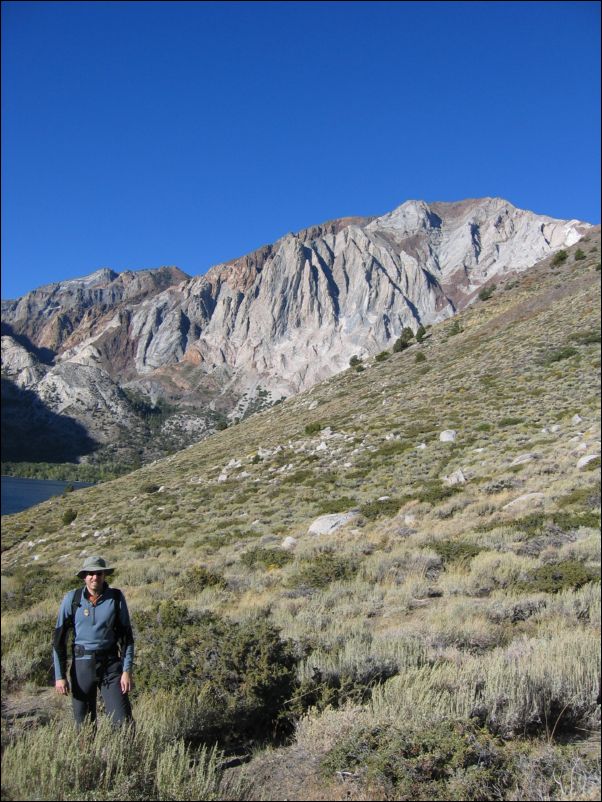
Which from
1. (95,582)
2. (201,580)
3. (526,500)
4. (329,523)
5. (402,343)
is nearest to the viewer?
(95,582)

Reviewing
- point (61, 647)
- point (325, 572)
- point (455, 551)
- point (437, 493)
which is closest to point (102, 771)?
point (61, 647)

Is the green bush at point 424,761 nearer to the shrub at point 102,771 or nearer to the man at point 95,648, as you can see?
the shrub at point 102,771

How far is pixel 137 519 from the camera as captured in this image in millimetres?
22906

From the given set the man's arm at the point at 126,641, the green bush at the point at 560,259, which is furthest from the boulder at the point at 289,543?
the green bush at the point at 560,259

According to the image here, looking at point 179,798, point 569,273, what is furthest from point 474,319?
point 179,798

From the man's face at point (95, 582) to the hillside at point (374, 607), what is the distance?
121cm

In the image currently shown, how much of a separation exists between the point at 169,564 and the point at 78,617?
Result: 984 centimetres

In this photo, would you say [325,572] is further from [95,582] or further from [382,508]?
[95,582]

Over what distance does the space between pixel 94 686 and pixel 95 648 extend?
32 centimetres

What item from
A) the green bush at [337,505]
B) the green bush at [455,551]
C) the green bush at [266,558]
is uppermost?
the green bush at [337,505]

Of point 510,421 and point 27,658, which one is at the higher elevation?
point 510,421

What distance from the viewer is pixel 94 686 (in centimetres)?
453

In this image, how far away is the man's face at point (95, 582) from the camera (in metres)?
4.70

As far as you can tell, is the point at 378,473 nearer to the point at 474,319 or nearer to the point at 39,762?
the point at 39,762
